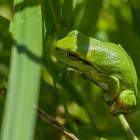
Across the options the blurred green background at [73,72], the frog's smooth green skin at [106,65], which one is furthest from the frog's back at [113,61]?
the blurred green background at [73,72]

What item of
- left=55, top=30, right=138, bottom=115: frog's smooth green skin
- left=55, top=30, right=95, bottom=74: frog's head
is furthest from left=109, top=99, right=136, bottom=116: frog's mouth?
left=55, top=30, right=95, bottom=74: frog's head

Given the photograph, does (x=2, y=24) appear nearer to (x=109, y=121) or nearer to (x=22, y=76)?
(x=22, y=76)

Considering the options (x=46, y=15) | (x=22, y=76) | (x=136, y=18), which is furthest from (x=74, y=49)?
(x=22, y=76)

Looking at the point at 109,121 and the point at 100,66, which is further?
the point at 109,121

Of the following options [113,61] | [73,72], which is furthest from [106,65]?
[73,72]

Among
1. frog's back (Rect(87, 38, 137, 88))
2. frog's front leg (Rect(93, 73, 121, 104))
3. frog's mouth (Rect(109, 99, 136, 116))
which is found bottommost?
frog's mouth (Rect(109, 99, 136, 116))

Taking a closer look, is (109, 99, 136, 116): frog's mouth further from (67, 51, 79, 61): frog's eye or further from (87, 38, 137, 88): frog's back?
(67, 51, 79, 61): frog's eye

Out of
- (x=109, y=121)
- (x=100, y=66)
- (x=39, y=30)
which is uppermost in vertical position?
(x=39, y=30)
